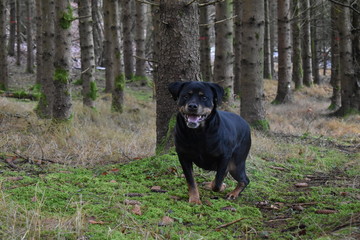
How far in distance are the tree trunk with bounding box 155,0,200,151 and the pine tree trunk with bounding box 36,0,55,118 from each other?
4640mm

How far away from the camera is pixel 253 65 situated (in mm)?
8891

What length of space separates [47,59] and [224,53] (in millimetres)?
5204

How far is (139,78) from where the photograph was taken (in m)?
21.6

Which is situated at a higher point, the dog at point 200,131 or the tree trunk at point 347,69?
the tree trunk at point 347,69

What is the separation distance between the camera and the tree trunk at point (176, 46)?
5.72 metres

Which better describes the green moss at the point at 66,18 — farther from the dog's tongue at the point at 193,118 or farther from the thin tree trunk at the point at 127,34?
the thin tree trunk at the point at 127,34

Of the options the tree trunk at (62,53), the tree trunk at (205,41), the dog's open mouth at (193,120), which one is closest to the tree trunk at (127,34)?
the tree trunk at (205,41)

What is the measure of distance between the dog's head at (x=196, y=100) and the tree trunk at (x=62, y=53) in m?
3.94

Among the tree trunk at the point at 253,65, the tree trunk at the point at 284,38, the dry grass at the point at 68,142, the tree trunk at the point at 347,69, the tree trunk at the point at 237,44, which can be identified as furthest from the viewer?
the tree trunk at the point at 237,44

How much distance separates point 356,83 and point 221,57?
4267 mm

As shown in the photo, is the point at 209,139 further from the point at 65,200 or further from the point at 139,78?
the point at 139,78

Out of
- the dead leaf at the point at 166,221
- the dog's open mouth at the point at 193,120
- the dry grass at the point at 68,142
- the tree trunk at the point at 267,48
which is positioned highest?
the tree trunk at the point at 267,48

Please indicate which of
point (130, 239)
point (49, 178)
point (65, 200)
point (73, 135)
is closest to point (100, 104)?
point (73, 135)

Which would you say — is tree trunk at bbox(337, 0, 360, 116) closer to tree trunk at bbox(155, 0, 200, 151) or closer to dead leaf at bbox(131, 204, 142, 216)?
tree trunk at bbox(155, 0, 200, 151)
